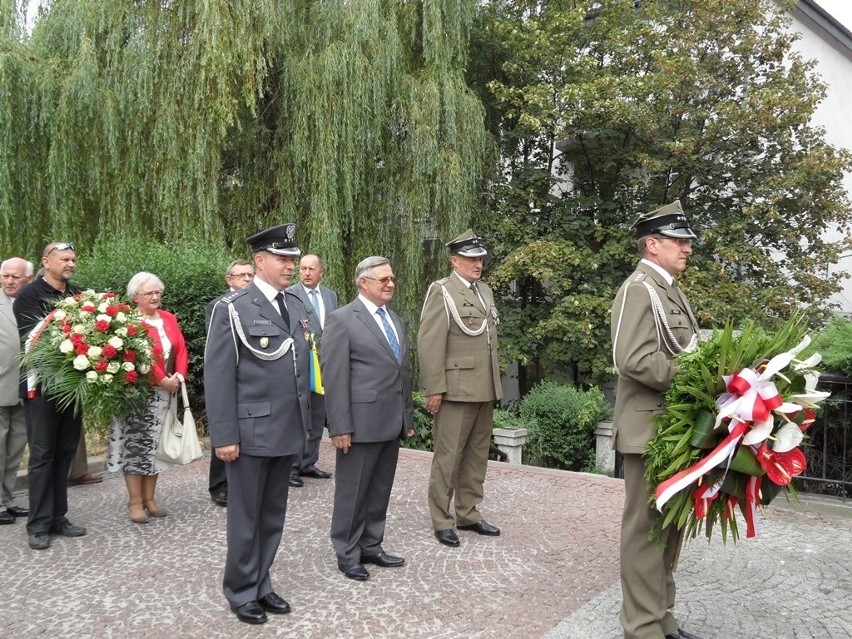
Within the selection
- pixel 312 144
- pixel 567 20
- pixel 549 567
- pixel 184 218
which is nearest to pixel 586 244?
pixel 567 20

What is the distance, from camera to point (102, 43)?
34.1ft

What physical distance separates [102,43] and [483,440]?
8384 mm

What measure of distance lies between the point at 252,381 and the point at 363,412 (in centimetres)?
86

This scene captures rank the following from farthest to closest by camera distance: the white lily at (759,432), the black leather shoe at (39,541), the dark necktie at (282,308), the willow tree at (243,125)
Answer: the willow tree at (243,125)
the black leather shoe at (39,541)
the dark necktie at (282,308)
the white lily at (759,432)

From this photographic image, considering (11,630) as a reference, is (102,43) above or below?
above

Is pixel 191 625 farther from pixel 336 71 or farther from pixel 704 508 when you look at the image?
pixel 336 71

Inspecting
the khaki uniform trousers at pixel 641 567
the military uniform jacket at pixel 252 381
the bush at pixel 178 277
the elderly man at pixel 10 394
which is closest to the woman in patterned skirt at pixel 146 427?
the elderly man at pixel 10 394

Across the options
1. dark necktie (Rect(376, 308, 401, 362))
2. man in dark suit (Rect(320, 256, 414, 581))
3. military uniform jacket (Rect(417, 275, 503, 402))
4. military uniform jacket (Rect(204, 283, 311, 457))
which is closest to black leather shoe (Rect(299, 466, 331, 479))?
military uniform jacket (Rect(417, 275, 503, 402))

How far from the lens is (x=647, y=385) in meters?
3.67

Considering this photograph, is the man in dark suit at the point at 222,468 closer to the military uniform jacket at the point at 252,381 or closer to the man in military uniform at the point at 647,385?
the military uniform jacket at the point at 252,381

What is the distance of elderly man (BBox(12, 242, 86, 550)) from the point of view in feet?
17.2

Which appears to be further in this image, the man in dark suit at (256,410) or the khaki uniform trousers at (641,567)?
the man in dark suit at (256,410)

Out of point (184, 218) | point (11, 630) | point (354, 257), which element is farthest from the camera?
point (354, 257)

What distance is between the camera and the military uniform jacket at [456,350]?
213 inches
